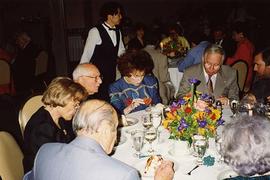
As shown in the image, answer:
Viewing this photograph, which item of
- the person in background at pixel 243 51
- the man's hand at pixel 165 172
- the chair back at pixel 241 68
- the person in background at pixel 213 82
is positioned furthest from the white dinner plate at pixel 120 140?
the person in background at pixel 243 51

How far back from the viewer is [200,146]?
2.20 metres

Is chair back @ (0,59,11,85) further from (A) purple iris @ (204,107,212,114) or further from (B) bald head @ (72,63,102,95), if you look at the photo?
(A) purple iris @ (204,107,212,114)

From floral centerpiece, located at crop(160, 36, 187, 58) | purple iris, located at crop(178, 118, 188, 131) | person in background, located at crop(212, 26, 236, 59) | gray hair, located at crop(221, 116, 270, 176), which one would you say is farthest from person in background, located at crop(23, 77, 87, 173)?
person in background, located at crop(212, 26, 236, 59)

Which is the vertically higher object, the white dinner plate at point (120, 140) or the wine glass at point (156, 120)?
the wine glass at point (156, 120)

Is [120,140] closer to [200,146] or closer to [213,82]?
[200,146]

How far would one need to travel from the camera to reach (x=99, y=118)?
1.73 meters

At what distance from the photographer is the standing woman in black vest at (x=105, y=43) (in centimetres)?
433

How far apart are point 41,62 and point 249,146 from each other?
→ 520 centimetres

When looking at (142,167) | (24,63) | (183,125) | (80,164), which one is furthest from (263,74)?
(24,63)

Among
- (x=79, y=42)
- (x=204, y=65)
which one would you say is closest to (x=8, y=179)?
(x=204, y=65)

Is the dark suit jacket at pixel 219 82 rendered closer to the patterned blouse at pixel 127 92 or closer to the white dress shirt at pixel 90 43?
the patterned blouse at pixel 127 92

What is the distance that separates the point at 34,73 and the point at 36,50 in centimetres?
43

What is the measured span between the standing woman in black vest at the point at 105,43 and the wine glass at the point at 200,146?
7.11ft

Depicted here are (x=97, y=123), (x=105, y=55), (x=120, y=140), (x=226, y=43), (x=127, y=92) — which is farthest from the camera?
(x=226, y=43)
